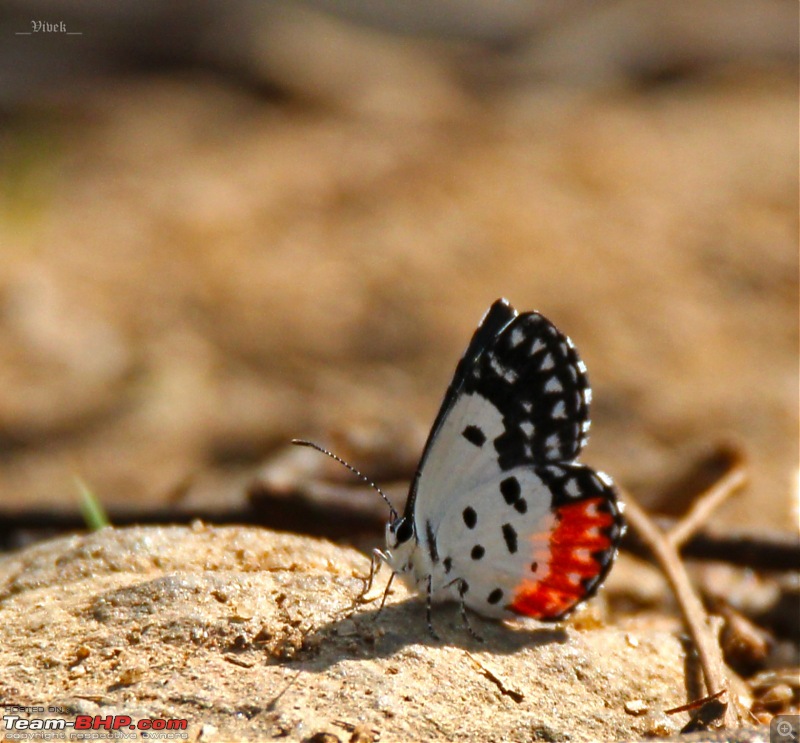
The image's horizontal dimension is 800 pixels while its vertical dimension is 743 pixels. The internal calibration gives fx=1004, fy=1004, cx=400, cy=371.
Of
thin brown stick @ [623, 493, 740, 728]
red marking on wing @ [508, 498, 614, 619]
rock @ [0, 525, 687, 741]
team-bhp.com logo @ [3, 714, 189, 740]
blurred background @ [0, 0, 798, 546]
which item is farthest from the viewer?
blurred background @ [0, 0, 798, 546]

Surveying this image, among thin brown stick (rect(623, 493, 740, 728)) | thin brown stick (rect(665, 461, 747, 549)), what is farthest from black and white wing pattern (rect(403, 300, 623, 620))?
thin brown stick (rect(665, 461, 747, 549))

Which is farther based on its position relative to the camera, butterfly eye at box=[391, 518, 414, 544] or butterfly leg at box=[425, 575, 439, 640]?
butterfly eye at box=[391, 518, 414, 544]

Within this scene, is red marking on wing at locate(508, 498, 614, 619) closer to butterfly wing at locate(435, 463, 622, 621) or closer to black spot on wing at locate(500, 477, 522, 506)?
butterfly wing at locate(435, 463, 622, 621)

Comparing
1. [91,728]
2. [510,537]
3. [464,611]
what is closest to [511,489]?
[510,537]

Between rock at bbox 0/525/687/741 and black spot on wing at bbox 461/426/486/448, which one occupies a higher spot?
black spot on wing at bbox 461/426/486/448

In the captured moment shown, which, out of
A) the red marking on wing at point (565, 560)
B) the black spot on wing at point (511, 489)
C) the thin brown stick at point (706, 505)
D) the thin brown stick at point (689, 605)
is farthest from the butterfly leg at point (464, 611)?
the thin brown stick at point (706, 505)

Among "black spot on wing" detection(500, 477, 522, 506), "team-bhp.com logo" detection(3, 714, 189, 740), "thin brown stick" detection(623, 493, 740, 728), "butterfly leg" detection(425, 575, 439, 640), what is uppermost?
"black spot on wing" detection(500, 477, 522, 506)

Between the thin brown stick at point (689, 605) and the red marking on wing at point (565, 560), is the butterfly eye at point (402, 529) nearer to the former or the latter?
the red marking on wing at point (565, 560)

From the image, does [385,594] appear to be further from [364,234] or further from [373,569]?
[364,234]

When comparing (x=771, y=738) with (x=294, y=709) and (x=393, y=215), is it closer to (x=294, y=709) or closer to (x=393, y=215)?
(x=294, y=709)
